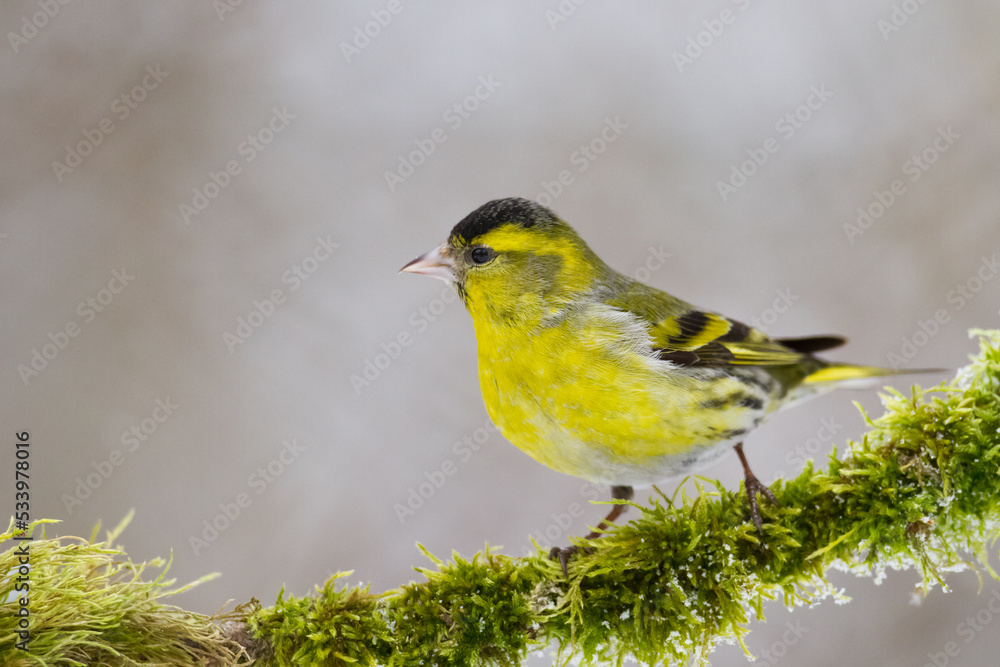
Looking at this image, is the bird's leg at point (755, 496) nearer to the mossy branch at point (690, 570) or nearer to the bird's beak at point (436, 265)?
the mossy branch at point (690, 570)

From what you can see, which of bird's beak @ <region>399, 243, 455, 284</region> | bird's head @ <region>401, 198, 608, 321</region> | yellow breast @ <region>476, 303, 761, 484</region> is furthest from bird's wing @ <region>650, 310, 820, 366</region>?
bird's beak @ <region>399, 243, 455, 284</region>

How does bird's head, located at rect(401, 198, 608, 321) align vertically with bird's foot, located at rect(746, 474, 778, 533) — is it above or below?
above

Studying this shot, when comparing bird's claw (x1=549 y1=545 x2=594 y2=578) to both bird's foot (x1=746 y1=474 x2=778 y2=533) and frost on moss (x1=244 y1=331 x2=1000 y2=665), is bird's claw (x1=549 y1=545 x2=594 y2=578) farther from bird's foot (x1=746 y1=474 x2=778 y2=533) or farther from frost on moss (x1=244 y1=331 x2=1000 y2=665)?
bird's foot (x1=746 y1=474 x2=778 y2=533)

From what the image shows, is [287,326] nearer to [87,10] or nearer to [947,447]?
[87,10]

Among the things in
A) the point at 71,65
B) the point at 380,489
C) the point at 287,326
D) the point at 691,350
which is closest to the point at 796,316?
the point at 691,350

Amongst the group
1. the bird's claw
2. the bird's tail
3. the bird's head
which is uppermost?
the bird's head

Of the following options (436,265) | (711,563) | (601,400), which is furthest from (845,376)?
(436,265)

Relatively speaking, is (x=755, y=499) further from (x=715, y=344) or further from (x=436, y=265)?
(x=436, y=265)
